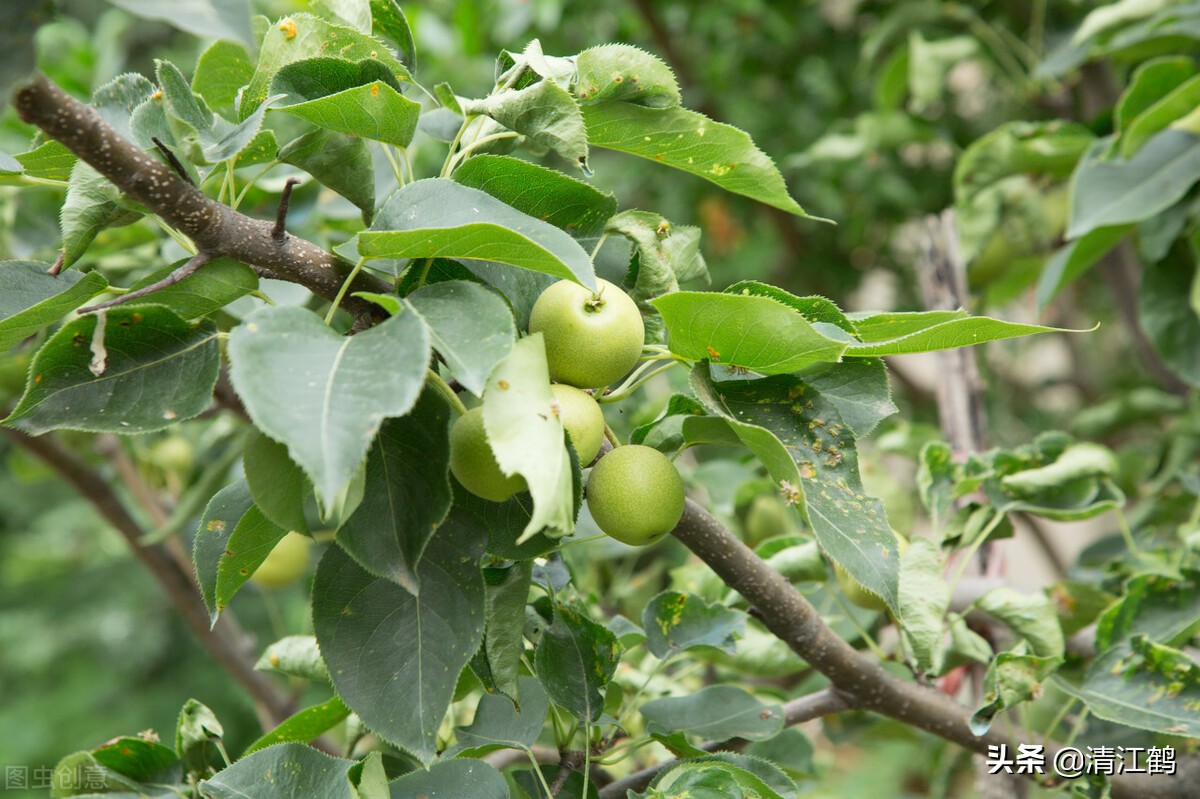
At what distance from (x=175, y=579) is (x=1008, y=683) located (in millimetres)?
881

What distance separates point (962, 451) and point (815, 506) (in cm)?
68

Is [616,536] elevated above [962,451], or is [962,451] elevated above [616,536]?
[616,536]

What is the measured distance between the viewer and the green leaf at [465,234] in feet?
1.32

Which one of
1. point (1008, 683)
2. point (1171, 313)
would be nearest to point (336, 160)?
point (1008, 683)

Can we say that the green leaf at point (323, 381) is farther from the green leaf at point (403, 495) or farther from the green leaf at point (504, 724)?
the green leaf at point (504, 724)

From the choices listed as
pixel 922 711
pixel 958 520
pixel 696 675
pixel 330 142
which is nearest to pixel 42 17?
pixel 330 142

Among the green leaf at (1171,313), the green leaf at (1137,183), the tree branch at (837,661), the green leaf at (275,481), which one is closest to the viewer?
Answer: the green leaf at (275,481)

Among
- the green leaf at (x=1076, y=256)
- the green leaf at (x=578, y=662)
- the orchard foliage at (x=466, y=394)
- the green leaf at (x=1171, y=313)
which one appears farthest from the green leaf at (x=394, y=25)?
the green leaf at (x=1171, y=313)

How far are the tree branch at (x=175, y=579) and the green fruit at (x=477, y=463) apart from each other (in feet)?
2.35

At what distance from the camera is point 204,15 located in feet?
1.06

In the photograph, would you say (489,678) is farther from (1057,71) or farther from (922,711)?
(1057,71)

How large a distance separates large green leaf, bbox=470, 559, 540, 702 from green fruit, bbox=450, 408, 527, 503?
0.08 metres

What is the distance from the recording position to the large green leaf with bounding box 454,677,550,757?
0.57 m

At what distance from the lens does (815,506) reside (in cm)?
48
